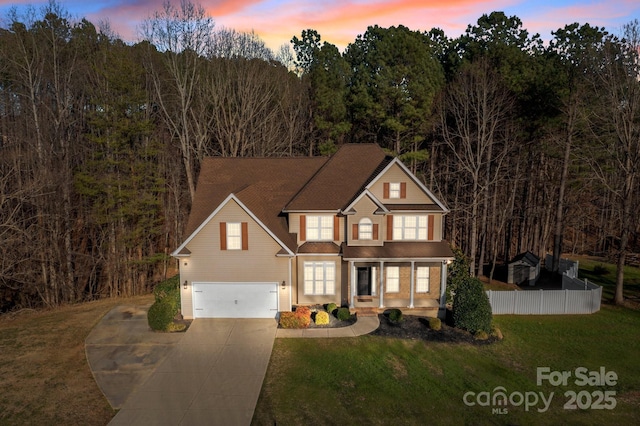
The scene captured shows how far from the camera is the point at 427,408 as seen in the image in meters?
14.3

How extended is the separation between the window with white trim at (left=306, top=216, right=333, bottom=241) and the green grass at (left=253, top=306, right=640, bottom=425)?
19.7 feet

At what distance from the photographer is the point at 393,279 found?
23.4 metres

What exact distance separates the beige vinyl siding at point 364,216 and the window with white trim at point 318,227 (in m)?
1.20

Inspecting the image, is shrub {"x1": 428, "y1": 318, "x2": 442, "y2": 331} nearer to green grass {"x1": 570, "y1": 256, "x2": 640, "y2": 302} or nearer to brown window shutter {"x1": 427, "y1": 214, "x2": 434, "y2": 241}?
brown window shutter {"x1": 427, "y1": 214, "x2": 434, "y2": 241}

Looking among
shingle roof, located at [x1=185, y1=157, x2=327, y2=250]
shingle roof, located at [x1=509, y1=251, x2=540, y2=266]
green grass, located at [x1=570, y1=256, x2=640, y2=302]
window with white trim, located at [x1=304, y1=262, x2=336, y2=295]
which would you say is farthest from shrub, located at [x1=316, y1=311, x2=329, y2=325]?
green grass, located at [x1=570, y1=256, x2=640, y2=302]

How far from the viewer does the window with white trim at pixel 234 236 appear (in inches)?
845

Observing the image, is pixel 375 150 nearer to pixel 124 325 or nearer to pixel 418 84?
pixel 418 84

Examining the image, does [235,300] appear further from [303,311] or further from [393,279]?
[393,279]

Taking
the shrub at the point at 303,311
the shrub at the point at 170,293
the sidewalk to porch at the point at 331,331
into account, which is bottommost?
the sidewalk to porch at the point at 331,331

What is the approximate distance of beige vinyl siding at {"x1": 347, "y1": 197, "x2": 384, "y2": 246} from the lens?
22.3m

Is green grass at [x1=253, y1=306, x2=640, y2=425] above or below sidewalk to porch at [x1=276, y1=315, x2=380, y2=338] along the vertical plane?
below

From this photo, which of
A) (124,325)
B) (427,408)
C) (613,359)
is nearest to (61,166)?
(124,325)

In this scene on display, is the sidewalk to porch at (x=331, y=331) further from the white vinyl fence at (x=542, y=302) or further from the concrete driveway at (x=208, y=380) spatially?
the white vinyl fence at (x=542, y=302)

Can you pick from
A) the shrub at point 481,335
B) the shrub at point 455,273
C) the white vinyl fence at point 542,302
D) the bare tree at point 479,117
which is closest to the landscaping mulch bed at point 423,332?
the shrub at point 481,335
